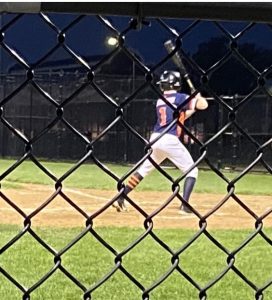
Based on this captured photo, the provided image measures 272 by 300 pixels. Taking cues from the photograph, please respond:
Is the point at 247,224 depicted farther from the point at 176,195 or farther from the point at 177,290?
the point at 176,195

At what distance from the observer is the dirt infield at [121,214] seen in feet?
24.2

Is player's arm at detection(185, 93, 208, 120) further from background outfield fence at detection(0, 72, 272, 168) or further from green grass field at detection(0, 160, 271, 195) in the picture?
background outfield fence at detection(0, 72, 272, 168)

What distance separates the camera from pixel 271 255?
537 centimetres

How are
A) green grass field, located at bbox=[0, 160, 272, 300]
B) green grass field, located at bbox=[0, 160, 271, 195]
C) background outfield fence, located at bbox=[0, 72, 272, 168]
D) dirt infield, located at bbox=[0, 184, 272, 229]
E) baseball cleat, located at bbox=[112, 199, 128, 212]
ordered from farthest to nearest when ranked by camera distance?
background outfield fence, located at bbox=[0, 72, 272, 168]
green grass field, located at bbox=[0, 160, 271, 195]
baseball cleat, located at bbox=[112, 199, 128, 212]
dirt infield, located at bbox=[0, 184, 272, 229]
green grass field, located at bbox=[0, 160, 272, 300]

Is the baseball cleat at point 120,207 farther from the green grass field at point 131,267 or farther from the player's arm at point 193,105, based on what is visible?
the player's arm at point 193,105

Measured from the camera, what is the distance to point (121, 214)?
8078mm

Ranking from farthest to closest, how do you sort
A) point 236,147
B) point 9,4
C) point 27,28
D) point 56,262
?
point 27,28 → point 236,147 → point 56,262 → point 9,4

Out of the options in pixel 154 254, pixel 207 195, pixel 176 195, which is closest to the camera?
pixel 176 195

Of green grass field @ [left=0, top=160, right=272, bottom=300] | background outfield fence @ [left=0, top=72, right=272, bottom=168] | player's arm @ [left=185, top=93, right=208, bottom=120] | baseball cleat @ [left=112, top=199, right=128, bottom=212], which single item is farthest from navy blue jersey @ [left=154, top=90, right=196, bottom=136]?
background outfield fence @ [left=0, top=72, right=272, bottom=168]

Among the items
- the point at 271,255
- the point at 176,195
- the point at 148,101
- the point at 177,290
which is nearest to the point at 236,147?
the point at 148,101

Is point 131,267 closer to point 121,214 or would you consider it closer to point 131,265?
point 131,265

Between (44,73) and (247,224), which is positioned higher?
(44,73)

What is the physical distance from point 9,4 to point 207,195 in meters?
10.2

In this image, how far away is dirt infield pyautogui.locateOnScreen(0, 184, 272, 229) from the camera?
739 cm
